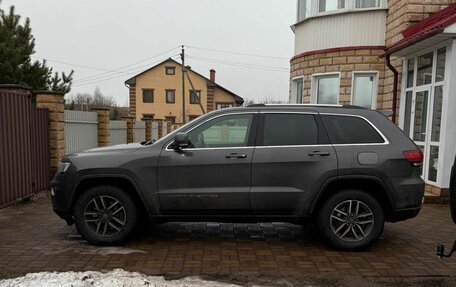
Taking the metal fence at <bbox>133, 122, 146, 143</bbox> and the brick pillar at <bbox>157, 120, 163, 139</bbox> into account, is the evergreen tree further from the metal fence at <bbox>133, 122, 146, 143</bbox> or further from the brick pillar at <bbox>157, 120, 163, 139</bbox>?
the brick pillar at <bbox>157, 120, 163, 139</bbox>

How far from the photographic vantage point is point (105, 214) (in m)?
5.26

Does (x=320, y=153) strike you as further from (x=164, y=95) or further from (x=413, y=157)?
(x=164, y=95)

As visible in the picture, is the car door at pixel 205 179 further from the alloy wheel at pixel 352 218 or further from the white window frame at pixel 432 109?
the white window frame at pixel 432 109

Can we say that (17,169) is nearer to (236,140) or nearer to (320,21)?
(236,140)

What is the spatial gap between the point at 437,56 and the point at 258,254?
6042 mm

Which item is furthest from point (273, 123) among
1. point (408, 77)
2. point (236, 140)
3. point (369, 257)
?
point (408, 77)

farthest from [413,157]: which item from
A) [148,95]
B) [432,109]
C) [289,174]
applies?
[148,95]

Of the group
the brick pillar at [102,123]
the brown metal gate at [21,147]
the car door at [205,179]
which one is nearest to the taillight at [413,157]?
the car door at [205,179]

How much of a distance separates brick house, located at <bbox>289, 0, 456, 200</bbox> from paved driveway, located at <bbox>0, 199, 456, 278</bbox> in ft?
8.30

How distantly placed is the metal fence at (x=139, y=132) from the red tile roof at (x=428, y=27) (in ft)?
36.3

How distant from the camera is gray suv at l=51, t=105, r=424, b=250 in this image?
5094 millimetres

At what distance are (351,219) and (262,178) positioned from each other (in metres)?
1.27

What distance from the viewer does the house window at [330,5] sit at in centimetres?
1126

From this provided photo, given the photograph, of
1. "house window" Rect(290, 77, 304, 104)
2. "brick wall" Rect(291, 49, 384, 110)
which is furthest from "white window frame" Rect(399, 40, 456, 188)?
"house window" Rect(290, 77, 304, 104)
